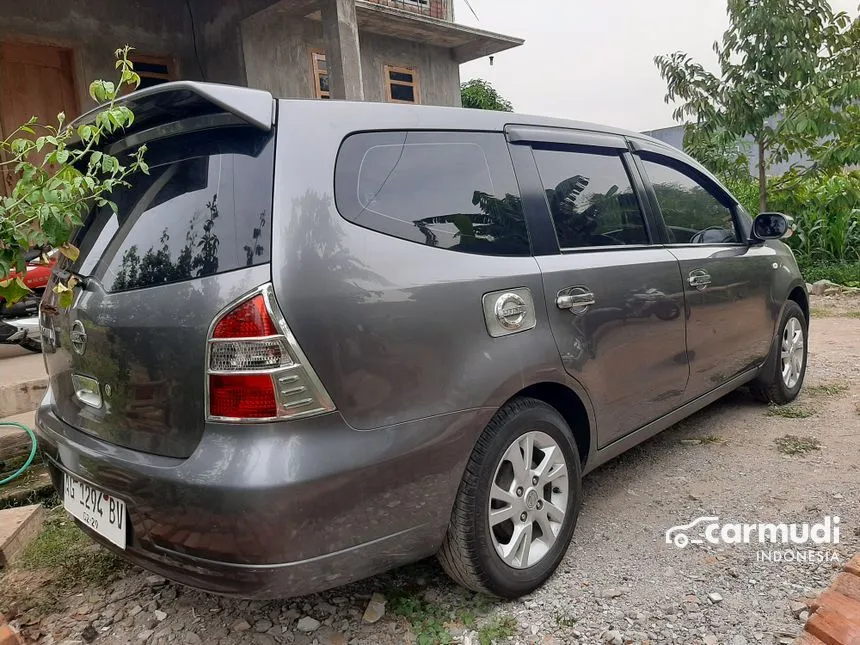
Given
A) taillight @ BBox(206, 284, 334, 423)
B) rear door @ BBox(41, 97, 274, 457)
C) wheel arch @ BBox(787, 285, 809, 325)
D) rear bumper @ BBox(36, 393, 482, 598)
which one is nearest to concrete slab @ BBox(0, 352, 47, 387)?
rear door @ BBox(41, 97, 274, 457)

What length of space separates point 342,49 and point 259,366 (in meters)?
6.38

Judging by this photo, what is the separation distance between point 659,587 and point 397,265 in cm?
153

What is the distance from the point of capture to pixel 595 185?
2801 millimetres

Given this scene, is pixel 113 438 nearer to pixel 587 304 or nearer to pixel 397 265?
pixel 397 265

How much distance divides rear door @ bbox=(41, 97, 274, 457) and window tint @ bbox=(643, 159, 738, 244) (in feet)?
7.07

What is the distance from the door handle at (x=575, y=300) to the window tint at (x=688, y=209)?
3.17ft

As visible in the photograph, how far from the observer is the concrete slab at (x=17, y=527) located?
2.66 m

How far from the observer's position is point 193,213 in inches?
72.0

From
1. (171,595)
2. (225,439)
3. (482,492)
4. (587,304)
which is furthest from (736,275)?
(171,595)

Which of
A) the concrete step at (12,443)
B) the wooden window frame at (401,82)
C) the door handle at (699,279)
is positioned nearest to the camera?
the door handle at (699,279)

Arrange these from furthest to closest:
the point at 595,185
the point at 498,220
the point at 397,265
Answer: the point at 595,185
the point at 498,220
the point at 397,265

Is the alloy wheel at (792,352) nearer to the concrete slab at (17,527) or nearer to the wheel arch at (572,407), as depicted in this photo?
the wheel arch at (572,407)

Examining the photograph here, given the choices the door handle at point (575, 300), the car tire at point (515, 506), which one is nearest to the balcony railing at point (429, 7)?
the door handle at point (575, 300)

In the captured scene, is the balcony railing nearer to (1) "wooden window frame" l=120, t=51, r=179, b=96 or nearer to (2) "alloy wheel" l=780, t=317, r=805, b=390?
(1) "wooden window frame" l=120, t=51, r=179, b=96
